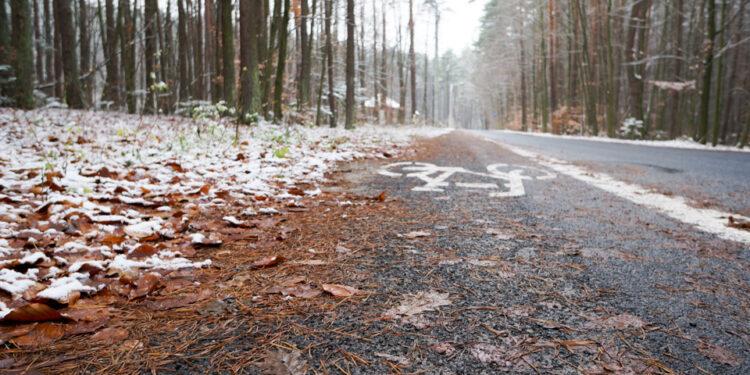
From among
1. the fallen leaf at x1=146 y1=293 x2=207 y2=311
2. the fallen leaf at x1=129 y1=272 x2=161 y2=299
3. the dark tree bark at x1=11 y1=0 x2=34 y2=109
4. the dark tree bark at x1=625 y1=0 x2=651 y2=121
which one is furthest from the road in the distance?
the dark tree bark at x1=625 y1=0 x2=651 y2=121

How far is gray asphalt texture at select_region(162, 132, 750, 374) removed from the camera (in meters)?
1.10

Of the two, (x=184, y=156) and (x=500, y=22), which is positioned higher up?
(x=500, y=22)

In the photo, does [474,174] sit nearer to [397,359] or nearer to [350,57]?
[397,359]

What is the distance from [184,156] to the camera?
516cm

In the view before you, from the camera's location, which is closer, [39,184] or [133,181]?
[39,184]

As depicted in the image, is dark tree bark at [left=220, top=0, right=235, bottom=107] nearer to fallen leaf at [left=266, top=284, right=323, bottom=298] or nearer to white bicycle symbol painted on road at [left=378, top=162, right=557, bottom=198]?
white bicycle symbol painted on road at [left=378, top=162, right=557, bottom=198]

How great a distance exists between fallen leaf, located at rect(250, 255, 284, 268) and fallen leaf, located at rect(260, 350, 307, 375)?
30.9 inches

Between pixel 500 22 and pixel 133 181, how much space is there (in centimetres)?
Answer: 4134

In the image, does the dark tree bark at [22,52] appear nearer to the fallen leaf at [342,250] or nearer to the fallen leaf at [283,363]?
the fallen leaf at [342,250]

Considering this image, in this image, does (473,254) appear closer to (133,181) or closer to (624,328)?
(624,328)

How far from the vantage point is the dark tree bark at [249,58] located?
31.0 feet

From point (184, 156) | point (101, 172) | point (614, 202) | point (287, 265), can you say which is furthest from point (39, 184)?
point (614, 202)

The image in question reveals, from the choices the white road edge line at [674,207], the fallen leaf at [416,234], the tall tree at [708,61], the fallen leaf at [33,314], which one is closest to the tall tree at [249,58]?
the white road edge line at [674,207]

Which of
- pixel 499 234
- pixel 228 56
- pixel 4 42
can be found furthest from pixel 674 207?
pixel 4 42
